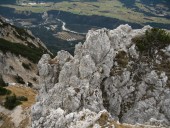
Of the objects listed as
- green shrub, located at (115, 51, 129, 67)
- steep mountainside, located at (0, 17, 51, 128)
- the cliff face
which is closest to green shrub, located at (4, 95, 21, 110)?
steep mountainside, located at (0, 17, 51, 128)

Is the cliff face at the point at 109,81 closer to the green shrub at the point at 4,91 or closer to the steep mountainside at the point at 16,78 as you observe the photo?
the steep mountainside at the point at 16,78

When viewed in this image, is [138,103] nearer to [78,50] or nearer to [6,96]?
[78,50]

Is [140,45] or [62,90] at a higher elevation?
[140,45]

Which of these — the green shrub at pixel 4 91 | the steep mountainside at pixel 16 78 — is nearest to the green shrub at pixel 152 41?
the steep mountainside at pixel 16 78

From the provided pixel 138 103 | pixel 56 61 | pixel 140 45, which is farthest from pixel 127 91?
pixel 56 61

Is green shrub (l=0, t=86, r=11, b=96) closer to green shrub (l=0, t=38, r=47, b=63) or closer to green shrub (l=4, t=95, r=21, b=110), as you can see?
green shrub (l=4, t=95, r=21, b=110)
